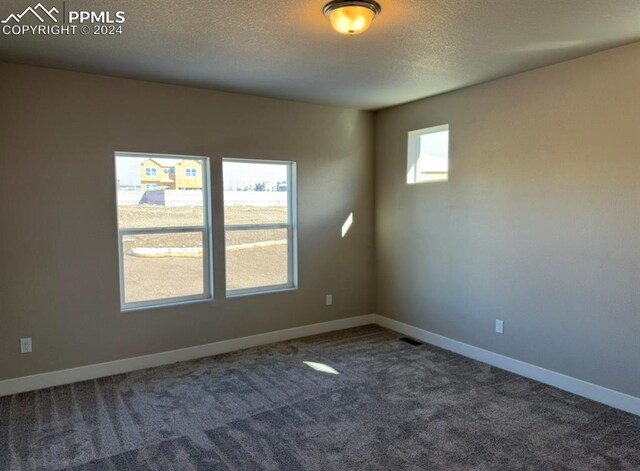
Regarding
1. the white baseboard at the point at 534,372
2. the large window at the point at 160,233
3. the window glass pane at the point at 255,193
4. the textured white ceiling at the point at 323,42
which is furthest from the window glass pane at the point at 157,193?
the white baseboard at the point at 534,372

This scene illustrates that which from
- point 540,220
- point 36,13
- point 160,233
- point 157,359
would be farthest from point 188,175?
point 540,220

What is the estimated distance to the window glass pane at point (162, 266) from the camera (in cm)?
400

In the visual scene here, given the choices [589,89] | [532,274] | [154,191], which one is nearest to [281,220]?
[154,191]

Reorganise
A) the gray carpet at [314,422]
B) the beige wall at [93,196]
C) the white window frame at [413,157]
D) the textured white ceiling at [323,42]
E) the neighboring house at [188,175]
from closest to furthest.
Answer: the textured white ceiling at [323,42], the gray carpet at [314,422], the beige wall at [93,196], the neighboring house at [188,175], the white window frame at [413,157]

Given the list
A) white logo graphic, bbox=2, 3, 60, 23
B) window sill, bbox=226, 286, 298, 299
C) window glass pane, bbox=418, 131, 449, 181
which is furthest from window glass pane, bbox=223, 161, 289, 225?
white logo graphic, bbox=2, 3, 60, 23

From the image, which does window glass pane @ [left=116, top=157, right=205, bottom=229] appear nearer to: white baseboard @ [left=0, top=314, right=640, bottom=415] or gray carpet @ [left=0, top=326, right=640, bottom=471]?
white baseboard @ [left=0, top=314, right=640, bottom=415]

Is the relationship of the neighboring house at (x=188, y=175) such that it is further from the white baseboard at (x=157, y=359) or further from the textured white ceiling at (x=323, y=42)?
the white baseboard at (x=157, y=359)

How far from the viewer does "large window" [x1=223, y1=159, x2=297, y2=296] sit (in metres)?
4.51

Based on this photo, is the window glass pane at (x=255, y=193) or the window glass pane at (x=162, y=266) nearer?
the window glass pane at (x=162, y=266)

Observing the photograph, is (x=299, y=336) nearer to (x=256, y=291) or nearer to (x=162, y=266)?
(x=256, y=291)

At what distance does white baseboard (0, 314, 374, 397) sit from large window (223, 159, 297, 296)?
20.2 inches

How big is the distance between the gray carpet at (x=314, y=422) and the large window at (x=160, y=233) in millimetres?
740

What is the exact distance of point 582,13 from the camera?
2.50 metres

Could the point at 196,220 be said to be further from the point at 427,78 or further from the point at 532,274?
the point at 532,274
